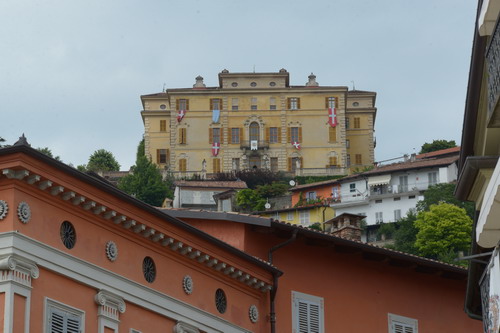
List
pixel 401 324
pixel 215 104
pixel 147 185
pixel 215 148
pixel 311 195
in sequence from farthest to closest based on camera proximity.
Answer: pixel 215 104
pixel 215 148
pixel 147 185
pixel 311 195
pixel 401 324

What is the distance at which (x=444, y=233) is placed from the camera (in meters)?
90.5

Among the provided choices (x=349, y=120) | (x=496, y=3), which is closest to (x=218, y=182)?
(x=349, y=120)

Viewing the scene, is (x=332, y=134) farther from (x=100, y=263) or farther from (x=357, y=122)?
(x=100, y=263)

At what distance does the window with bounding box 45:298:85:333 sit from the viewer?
23.0 m

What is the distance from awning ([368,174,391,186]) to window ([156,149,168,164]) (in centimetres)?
2689

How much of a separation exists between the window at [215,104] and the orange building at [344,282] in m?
92.2

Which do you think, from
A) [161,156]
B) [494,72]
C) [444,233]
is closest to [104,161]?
[161,156]

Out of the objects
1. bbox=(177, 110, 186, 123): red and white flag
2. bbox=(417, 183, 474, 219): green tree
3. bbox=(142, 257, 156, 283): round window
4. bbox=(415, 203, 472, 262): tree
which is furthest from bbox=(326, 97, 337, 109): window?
bbox=(142, 257, 156, 283): round window

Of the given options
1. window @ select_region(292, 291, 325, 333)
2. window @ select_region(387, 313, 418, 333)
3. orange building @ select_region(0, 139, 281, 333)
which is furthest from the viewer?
window @ select_region(387, 313, 418, 333)

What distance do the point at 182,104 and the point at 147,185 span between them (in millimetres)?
18283

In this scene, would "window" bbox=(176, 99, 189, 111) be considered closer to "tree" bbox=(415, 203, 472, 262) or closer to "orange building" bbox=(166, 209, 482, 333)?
"tree" bbox=(415, 203, 472, 262)

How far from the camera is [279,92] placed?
12812 centimetres

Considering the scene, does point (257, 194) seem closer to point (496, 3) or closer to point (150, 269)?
point (150, 269)

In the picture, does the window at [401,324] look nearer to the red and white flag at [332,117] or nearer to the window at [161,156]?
the red and white flag at [332,117]
